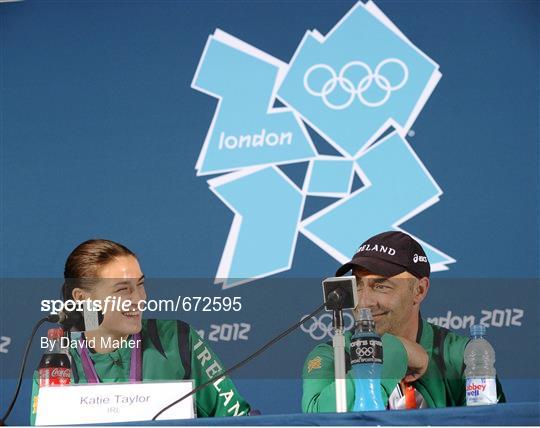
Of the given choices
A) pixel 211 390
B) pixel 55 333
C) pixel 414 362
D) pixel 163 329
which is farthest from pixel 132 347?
pixel 414 362

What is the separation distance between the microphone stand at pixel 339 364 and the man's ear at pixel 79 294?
41.9 inches

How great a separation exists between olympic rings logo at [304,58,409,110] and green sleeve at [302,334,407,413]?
0.95m

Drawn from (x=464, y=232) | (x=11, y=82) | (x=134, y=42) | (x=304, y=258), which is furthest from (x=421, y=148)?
(x=11, y=82)

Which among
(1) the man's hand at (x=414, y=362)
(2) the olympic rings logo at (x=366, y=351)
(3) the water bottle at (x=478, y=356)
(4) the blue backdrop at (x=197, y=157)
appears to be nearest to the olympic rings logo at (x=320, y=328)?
(4) the blue backdrop at (x=197, y=157)

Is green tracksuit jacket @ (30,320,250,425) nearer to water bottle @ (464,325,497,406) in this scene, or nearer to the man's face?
the man's face

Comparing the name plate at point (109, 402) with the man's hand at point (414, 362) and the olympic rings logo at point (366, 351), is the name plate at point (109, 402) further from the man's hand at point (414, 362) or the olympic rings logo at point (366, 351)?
the man's hand at point (414, 362)

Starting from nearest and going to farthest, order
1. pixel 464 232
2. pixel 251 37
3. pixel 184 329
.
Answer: pixel 184 329 → pixel 464 232 → pixel 251 37

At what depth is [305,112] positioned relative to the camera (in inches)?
126

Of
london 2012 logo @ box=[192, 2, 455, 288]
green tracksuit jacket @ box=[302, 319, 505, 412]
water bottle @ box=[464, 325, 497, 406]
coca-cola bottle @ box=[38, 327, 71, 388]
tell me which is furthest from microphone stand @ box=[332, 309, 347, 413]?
london 2012 logo @ box=[192, 2, 455, 288]

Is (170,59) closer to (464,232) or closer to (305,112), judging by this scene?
(305,112)

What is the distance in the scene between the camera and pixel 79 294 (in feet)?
9.39

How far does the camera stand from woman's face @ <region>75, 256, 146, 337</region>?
2.72 m

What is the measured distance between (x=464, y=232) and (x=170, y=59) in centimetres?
105

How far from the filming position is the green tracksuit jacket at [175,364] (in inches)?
102
